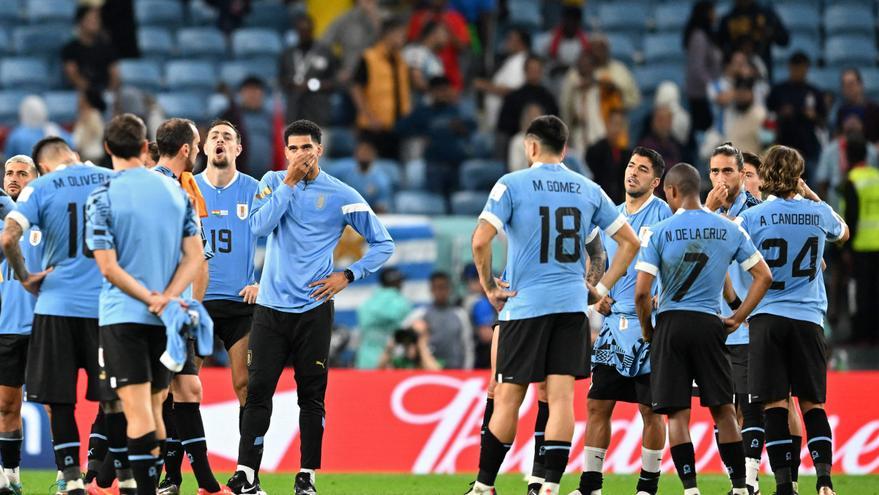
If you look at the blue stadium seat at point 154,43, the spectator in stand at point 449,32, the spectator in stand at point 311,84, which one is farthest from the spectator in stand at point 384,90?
the blue stadium seat at point 154,43

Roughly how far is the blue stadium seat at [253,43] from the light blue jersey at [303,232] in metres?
12.0

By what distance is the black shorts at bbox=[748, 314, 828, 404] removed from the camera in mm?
11117

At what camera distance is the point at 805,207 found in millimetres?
11203

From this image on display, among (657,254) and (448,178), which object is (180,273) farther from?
(448,178)

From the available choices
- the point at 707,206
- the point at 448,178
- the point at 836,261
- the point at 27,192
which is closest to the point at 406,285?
the point at 448,178

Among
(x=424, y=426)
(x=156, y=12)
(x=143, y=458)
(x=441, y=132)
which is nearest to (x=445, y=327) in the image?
(x=424, y=426)

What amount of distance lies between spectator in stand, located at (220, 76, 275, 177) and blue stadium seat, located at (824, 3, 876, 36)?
925cm

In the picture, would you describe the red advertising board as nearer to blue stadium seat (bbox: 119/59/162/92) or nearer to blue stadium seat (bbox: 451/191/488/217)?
blue stadium seat (bbox: 451/191/488/217)

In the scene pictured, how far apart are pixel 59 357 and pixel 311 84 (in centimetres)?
1115

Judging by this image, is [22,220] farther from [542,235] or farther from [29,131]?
[29,131]

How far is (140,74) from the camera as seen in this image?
2228 centimetres

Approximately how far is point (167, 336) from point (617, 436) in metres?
7.41

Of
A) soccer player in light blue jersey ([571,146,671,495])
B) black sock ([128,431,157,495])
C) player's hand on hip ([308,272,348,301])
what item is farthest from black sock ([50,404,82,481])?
soccer player in light blue jersey ([571,146,671,495])

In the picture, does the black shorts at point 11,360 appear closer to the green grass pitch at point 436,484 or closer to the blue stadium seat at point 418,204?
Answer: the green grass pitch at point 436,484
